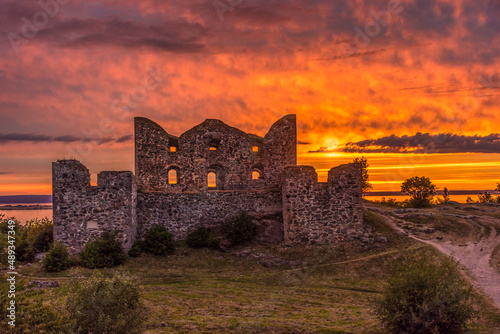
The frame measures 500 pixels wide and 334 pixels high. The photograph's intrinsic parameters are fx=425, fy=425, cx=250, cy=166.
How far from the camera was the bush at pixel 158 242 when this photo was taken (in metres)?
28.9

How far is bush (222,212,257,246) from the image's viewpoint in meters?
29.3

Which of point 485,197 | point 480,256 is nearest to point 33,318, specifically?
point 480,256

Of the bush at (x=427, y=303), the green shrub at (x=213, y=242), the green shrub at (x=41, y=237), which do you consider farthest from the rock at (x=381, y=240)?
the green shrub at (x=41, y=237)

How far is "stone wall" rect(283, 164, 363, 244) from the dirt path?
450 cm

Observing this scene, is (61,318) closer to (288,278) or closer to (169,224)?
(288,278)

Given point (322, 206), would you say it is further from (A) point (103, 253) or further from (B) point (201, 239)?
(A) point (103, 253)

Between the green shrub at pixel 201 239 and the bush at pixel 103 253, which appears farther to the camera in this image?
the green shrub at pixel 201 239

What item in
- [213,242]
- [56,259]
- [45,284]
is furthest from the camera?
[213,242]

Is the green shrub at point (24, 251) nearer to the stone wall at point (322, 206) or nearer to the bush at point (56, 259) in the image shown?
the bush at point (56, 259)

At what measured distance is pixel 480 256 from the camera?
25.8 m

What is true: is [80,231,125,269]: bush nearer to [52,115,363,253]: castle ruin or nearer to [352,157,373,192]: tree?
[52,115,363,253]: castle ruin

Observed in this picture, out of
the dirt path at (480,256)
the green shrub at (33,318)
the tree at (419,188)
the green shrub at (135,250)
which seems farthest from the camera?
the tree at (419,188)

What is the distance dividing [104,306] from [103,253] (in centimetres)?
1464

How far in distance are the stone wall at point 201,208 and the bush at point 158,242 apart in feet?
4.26
